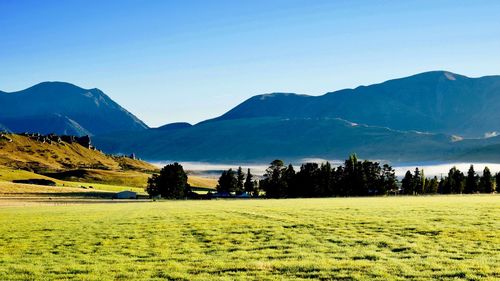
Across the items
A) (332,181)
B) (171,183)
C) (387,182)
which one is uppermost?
(387,182)

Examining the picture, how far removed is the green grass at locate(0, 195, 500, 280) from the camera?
1016 inches

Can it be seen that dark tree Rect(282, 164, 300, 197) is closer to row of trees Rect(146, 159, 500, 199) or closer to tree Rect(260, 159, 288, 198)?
row of trees Rect(146, 159, 500, 199)

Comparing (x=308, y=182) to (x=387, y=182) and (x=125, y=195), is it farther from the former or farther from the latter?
(x=125, y=195)

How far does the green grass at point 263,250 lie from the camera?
25.8 m

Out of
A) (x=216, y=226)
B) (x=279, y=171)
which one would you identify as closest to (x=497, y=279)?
(x=216, y=226)

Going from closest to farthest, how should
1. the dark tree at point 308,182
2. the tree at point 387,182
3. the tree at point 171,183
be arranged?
1. the dark tree at point 308,182
2. the tree at point 387,182
3. the tree at point 171,183

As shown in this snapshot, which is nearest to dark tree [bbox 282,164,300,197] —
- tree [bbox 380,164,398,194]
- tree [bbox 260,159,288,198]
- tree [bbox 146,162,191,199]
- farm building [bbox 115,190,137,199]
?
tree [bbox 260,159,288,198]

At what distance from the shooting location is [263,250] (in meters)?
33.0

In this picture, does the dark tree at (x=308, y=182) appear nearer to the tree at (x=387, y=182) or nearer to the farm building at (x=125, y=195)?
the tree at (x=387, y=182)

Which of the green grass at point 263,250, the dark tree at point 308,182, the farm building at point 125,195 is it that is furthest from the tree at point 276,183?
the green grass at point 263,250

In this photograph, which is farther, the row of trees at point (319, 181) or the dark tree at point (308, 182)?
the row of trees at point (319, 181)

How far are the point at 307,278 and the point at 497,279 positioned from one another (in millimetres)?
8327

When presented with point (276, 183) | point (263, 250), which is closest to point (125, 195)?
point (276, 183)

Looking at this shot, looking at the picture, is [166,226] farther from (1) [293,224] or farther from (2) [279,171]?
(2) [279,171]
